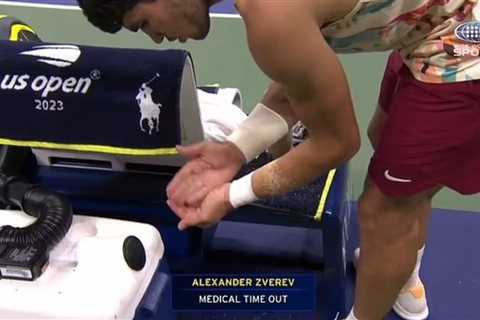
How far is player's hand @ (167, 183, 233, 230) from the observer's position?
4.10ft

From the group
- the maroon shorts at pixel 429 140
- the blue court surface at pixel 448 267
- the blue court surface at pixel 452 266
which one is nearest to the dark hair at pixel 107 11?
the maroon shorts at pixel 429 140

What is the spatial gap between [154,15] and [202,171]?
33cm

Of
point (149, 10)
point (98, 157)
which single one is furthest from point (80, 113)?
point (149, 10)

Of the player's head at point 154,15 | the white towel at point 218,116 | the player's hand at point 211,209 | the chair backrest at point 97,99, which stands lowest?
the white towel at point 218,116

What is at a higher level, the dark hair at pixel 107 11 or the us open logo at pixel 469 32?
the dark hair at pixel 107 11

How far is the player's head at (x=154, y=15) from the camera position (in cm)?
108

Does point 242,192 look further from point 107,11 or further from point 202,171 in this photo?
point 107,11

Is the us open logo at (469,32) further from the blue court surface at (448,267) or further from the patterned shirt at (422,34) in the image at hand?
the blue court surface at (448,267)

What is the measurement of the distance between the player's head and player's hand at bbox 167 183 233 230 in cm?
28

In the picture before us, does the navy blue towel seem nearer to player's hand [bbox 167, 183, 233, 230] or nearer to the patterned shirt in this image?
player's hand [bbox 167, 183, 233, 230]

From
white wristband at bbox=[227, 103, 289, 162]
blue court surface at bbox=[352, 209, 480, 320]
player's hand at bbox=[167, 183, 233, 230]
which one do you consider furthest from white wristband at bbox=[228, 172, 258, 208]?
blue court surface at bbox=[352, 209, 480, 320]

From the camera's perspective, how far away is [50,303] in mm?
1134

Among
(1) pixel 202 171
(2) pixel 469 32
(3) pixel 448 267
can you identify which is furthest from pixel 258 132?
(3) pixel 448 267

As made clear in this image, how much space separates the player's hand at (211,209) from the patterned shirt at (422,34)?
32cm
